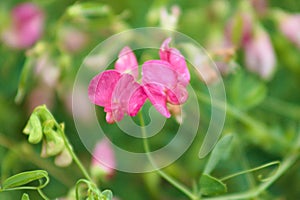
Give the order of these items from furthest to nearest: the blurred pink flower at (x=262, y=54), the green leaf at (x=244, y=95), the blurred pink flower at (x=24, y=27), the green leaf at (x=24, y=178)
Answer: the blurred pink flower at (x=24, y=27) → the blurred pink flower at (x=262, y=54) → the green leaf at (x=244, y=95) → the green leaf at (x=24, y=178)

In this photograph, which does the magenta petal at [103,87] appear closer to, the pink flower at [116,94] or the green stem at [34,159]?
the pink flower at [116,94]

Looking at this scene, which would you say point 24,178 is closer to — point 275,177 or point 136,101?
point 136,101

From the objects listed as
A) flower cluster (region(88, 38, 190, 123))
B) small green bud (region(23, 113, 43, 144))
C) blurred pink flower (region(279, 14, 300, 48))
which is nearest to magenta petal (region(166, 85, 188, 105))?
flower cluster (region(88, 38, 190, 123))

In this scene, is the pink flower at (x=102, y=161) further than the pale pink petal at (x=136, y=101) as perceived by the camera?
Yes

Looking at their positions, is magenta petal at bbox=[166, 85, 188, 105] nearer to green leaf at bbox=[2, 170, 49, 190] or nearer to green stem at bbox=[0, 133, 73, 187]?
green leaf at bbox=[2, 170, 49, 190]

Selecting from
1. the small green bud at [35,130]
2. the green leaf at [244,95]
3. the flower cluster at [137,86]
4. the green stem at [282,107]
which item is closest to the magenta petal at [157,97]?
the flower cluster at [137,86]

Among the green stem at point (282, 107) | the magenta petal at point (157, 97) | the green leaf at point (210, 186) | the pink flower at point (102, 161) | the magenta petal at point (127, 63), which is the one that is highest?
the magenta petal at point (127, 63)

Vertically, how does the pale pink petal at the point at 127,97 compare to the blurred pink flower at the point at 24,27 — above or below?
above

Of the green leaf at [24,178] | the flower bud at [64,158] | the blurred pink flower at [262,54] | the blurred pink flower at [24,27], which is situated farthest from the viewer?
the blurred pink flower at [24,27]

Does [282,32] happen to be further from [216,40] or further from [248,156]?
[248,156]
